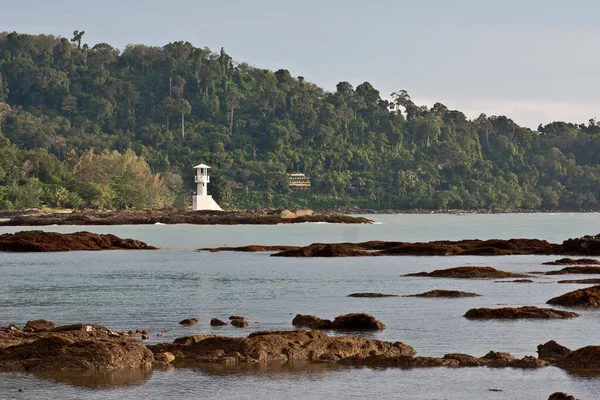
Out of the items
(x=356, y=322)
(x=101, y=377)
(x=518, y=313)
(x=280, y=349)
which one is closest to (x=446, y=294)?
(x=518, y=313)

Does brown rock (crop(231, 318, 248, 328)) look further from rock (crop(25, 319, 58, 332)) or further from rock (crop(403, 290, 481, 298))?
rock (crop(403, 290, 481, 298))

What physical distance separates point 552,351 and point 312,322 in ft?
22.7

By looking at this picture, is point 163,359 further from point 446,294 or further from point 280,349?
point 446,294

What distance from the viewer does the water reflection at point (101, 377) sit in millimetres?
17542

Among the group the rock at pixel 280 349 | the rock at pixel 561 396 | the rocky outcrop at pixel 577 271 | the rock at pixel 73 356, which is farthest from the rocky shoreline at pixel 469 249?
the rock at pixel 561 396

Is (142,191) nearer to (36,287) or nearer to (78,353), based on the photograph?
(36,287)

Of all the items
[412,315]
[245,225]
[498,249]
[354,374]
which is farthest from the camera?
[245,225]

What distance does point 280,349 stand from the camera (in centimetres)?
2000

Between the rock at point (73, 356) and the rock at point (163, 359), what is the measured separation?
5.5 inches

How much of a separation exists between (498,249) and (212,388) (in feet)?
153

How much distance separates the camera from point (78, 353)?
742 inches

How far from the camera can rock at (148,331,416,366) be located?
64.5 feet

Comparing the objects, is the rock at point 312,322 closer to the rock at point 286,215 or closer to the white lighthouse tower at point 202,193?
the white lighthouse tower at point 202,193

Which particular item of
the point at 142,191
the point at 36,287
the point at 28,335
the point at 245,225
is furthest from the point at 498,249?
the point at 142,191
